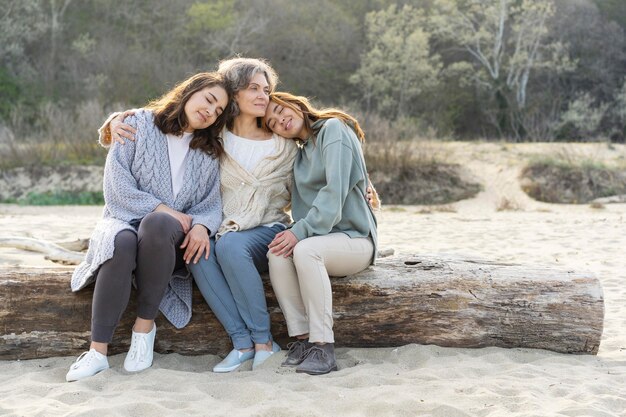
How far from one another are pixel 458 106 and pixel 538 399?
84.3ft

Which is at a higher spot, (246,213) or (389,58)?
(389,58)

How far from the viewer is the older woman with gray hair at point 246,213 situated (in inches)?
135

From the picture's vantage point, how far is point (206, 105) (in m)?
3.61

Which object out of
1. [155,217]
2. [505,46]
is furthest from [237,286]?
[505,46]

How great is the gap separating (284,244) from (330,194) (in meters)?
0.32

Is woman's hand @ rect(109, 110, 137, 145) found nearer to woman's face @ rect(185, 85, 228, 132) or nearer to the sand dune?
woman's face @ rect(185, 85, 228, 132)

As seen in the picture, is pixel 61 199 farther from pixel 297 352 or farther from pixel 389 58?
pixel 389 58

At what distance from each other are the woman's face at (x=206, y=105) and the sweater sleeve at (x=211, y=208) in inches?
8.4

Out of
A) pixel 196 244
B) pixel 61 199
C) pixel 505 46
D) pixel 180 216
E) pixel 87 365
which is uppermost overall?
pixel 505 46

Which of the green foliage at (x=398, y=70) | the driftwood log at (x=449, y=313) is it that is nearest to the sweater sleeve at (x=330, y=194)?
the driftwood log at (x=449, y=313)

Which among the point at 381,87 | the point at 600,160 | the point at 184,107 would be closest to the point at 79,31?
the point at 381,87

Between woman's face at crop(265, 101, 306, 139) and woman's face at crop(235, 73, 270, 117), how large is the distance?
53 millimetres

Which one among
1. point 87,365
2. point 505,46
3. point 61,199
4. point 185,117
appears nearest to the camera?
point 87,365

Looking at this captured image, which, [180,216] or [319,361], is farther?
[180,216]
